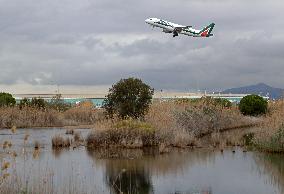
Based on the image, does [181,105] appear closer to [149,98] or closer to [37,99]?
[149,98]

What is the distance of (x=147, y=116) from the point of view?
32000mm

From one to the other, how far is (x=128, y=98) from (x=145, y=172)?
15.2m

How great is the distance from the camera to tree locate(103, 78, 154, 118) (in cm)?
3497

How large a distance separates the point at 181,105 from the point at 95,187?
23387 mm

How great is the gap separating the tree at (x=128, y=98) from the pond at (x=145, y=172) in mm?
7245

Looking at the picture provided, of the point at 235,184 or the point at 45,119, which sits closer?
the point at 235,184

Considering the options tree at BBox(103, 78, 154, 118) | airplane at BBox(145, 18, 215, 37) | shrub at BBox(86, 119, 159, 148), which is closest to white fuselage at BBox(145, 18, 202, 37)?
airplane at BBox(145, 18, 215, 37)

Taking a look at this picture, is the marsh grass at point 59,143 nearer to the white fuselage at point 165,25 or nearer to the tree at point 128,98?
the tree at point 128,98

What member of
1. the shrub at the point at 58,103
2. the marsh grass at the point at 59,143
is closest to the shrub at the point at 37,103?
the shrub at the point at 58,103

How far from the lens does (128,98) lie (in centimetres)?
3519

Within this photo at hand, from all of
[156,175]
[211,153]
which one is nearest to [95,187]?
[156,175]

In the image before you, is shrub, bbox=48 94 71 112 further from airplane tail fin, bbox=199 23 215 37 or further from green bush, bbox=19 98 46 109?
airplane tail fin, bbox=199 23 215 37

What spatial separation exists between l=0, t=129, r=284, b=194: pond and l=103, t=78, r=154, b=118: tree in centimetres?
725

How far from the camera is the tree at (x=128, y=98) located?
34969 millimetres
